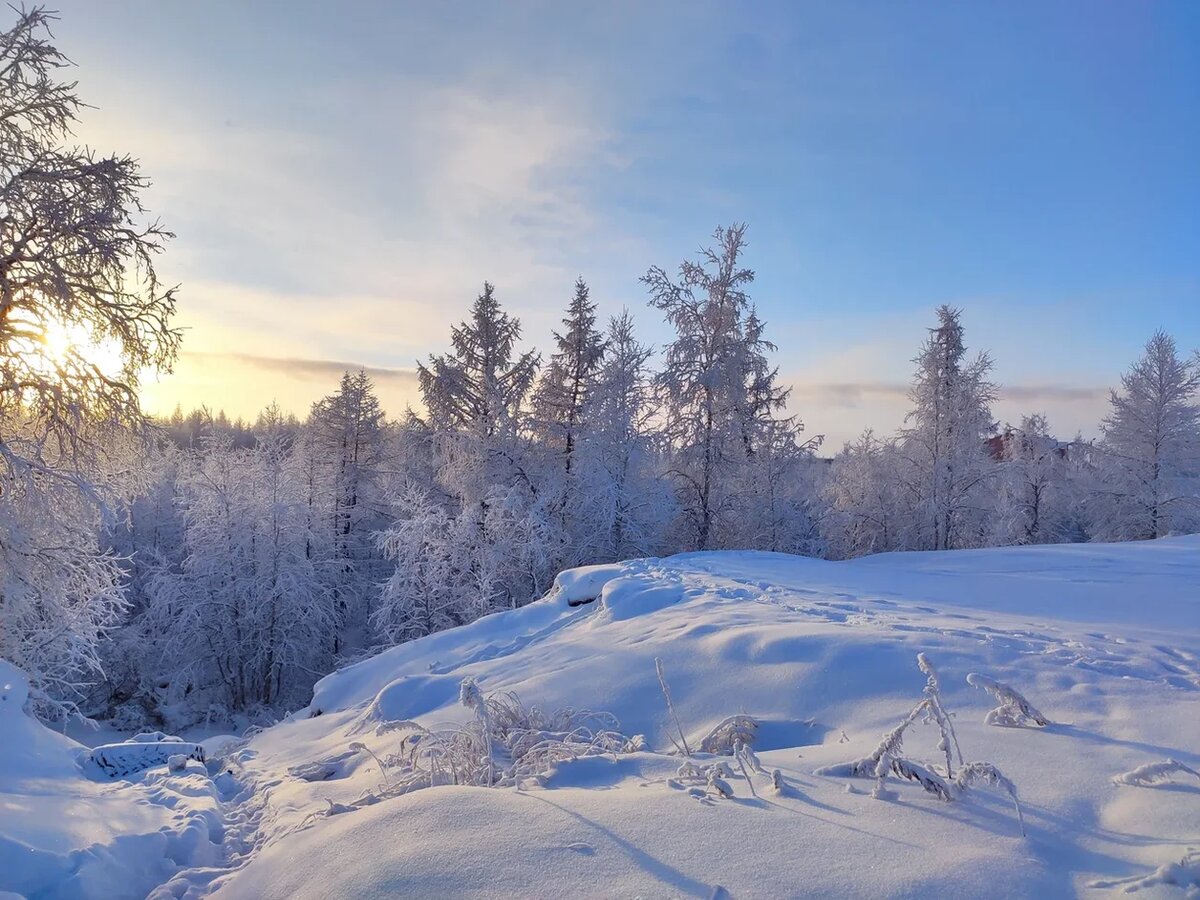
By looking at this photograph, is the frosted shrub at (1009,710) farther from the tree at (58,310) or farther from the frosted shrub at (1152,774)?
the tree at (58,310)

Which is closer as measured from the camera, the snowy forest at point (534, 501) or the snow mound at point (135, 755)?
the snow mound at point (135, 755)

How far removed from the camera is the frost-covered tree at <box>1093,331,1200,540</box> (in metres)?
22.4

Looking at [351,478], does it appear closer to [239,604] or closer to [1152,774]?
[239,604]

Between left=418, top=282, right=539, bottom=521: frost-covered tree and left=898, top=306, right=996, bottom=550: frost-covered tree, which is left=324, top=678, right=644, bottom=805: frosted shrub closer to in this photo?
left=418, top=282, right=539, bottom=521: frost-covered tree

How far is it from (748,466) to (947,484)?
6114 millimetres

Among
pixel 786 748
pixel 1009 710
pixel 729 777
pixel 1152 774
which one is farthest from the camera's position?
pixel 786 748

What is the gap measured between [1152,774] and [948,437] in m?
20.4

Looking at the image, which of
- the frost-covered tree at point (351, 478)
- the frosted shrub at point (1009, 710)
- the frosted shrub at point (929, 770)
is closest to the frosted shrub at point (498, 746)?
the frosted shrub at point (929, 770)

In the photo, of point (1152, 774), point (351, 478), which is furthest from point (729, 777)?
point (351, 478)

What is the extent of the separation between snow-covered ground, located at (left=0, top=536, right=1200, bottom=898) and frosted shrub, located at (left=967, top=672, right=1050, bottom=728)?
0.12 meters

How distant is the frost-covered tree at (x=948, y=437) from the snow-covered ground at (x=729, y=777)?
39.6 ft

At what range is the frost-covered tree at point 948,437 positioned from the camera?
2166cm

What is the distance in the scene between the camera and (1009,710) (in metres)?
4.29

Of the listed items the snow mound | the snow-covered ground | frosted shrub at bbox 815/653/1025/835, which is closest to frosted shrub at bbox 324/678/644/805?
the snow-covered ground
